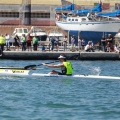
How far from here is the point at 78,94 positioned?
32781 mm

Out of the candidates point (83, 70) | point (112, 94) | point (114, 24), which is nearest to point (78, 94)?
point (112, 94)

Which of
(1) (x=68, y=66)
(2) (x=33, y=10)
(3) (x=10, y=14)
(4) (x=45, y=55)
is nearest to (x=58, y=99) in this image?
(1) (x=68, y=66)

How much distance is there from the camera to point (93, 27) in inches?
2586

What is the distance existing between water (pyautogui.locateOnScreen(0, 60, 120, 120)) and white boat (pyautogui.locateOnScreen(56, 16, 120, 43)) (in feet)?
89.7

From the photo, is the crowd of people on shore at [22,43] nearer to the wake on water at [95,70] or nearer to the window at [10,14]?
the wake on water at [95,70]

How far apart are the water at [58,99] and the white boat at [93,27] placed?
2733 cm

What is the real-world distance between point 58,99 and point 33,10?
57253 mm

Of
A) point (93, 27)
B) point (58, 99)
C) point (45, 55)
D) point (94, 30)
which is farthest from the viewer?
point (93, 27)

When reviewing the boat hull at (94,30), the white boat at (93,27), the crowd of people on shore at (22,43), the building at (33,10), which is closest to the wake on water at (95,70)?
the crowd of people on shore at (22,43)

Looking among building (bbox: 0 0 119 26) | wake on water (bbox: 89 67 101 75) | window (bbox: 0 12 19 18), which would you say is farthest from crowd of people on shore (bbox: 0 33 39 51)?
window (bbox: 0 12 19 18)

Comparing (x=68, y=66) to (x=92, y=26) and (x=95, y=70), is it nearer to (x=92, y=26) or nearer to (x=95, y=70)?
(x=95, y=70)

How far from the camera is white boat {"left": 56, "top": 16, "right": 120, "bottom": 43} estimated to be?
65000mm

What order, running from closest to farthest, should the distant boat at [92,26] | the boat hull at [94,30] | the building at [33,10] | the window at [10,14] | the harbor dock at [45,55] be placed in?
the harbor dock at [45,55], the boat hull at [94,30], the distant boat at [92,26], the building at [33,10], the window at [10,14]

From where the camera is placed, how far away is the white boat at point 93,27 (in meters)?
65.0
